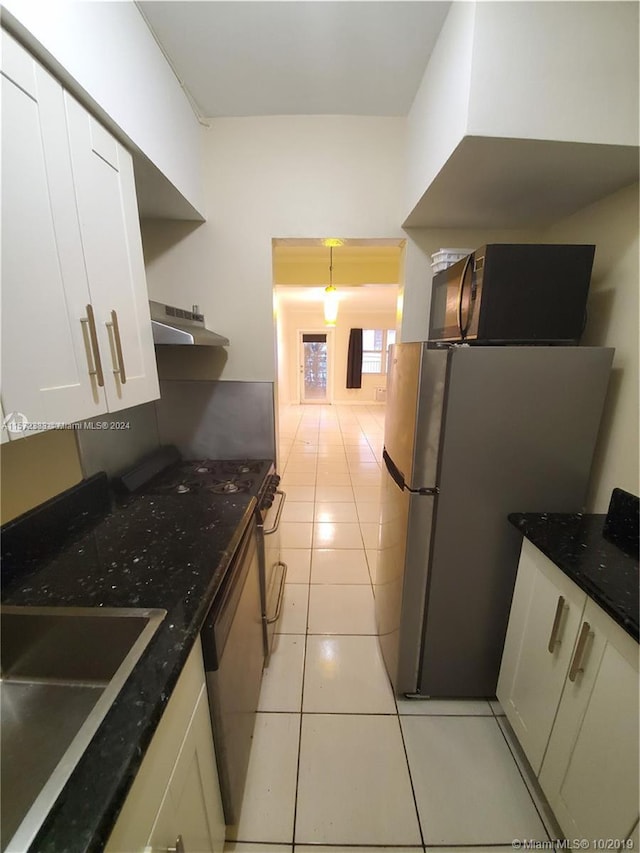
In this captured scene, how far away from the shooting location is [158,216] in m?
1.66

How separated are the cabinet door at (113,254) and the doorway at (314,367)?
6418mm

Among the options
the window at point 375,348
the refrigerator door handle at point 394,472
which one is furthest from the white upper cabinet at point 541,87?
the window at point 375,348

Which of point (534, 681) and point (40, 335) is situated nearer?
point (40, 335)

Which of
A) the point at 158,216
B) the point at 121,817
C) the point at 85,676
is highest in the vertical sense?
the point at 158,216

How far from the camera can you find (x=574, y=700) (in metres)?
0.92

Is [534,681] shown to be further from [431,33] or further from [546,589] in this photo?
[431,33]

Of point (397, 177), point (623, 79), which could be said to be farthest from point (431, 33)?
point (623, 79)

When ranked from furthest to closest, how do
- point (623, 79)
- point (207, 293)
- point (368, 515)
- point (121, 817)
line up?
1. point (368, 515)
2. point (207, 293)
3. point (623, 79)
4. point (121, 817)

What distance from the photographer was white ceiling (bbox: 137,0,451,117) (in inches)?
42.9

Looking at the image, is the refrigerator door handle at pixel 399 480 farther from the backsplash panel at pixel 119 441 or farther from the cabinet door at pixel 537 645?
the backsplash panel at pixel 119 441

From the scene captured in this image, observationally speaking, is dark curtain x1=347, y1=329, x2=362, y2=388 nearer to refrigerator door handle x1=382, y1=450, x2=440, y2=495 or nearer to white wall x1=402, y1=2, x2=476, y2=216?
white wall x1=402, y1=2, x2=476, y2=216

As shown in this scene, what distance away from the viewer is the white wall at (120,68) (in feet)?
2.32

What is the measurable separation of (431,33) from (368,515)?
2.84m

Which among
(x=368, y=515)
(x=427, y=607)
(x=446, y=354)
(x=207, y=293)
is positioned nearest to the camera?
(x=446, y=354)
